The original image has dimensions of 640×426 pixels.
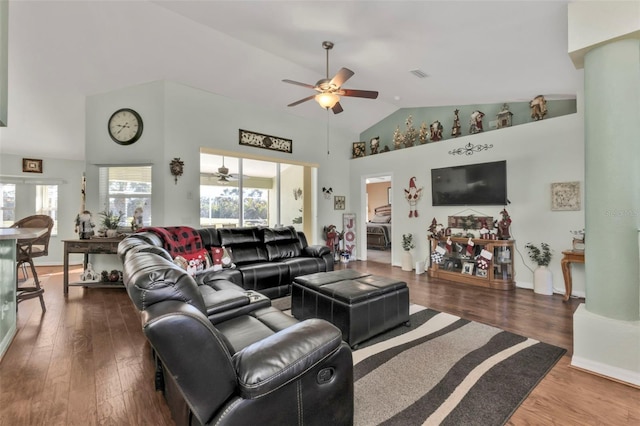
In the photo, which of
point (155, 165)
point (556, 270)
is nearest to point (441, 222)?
point (556, 270)

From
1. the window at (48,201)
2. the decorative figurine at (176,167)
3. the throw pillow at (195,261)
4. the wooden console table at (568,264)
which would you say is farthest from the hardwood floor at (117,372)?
the window at (48,201)

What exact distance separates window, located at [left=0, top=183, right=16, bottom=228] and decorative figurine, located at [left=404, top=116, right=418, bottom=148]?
849cm

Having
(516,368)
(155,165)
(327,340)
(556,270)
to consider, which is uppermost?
(155,165)

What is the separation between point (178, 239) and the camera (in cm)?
333

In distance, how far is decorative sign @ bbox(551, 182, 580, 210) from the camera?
389 centimetres

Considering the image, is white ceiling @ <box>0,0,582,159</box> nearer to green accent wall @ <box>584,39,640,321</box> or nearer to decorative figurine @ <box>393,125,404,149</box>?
green accent wall @ <box>584,39,640,321</box>

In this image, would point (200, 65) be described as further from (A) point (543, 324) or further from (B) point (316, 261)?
(A) point (543, 324)

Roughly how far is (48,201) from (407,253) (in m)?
7.98

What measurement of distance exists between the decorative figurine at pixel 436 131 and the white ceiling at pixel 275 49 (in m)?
0.44

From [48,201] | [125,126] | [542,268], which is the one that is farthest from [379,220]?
[48,201]

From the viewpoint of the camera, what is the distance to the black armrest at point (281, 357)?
1038mm

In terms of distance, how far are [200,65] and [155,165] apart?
172cm

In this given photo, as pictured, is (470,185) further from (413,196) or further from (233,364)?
(233,364)

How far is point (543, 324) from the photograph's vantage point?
2922mm
